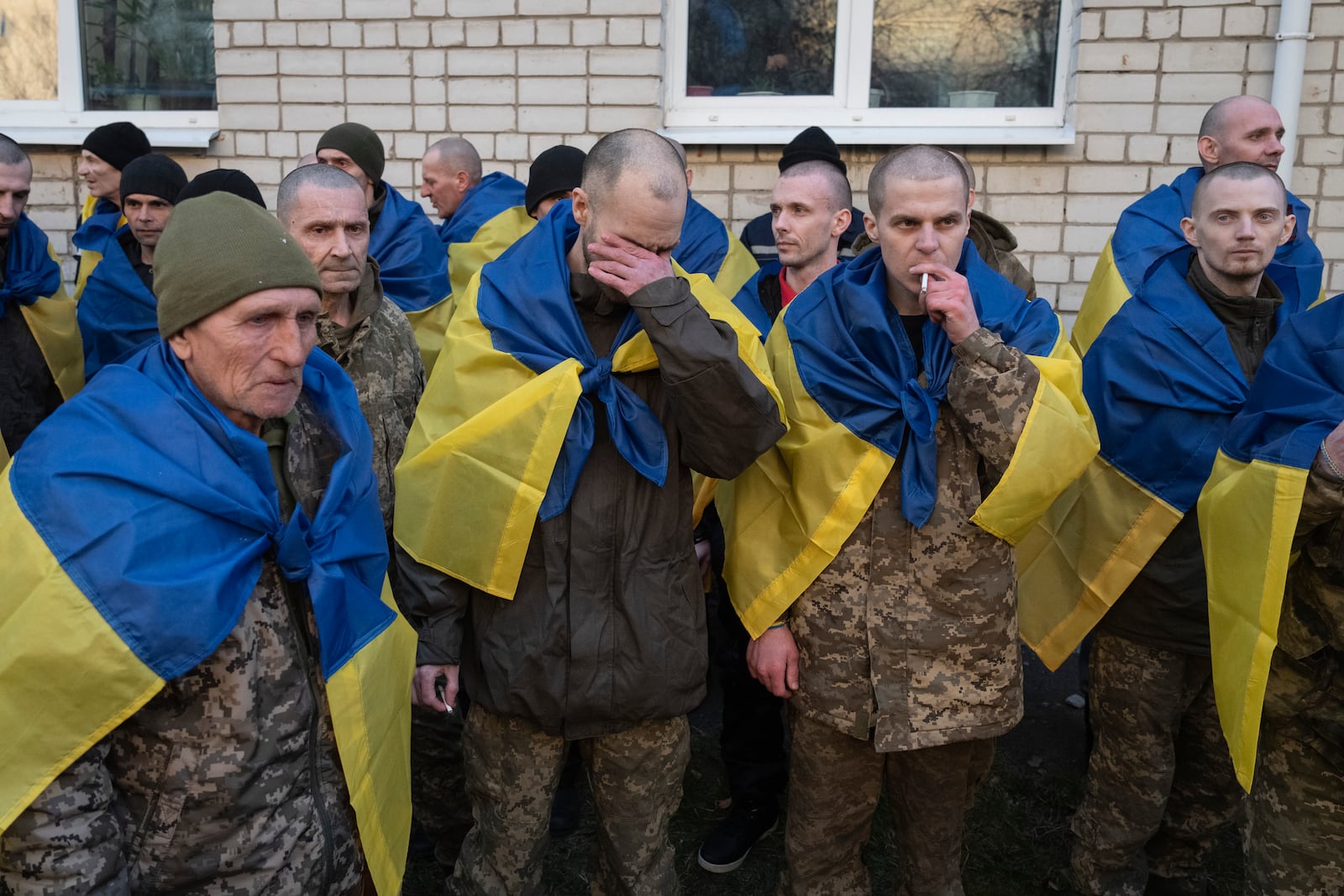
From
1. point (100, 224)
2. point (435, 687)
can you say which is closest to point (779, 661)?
point (435, 687)

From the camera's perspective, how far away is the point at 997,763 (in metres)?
4.28

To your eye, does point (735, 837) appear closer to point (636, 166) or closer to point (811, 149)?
point (636, 166)

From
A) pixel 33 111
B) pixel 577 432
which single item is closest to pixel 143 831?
pixel 577 432

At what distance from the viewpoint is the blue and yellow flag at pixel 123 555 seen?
1.72 meters

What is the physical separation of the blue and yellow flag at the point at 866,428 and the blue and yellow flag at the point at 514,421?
20cm

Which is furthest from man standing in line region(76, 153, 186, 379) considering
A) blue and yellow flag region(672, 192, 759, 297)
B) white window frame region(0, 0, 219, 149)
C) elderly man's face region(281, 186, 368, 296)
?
white window frame region(0, 0, 219, 149)

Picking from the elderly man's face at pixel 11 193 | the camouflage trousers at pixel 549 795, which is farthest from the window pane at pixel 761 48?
the camouflage trousers at pixel 549 795

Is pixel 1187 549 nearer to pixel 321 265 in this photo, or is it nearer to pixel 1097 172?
pixel 321 265

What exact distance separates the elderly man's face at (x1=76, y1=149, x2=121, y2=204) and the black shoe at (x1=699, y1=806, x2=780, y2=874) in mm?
4013

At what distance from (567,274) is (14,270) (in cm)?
294

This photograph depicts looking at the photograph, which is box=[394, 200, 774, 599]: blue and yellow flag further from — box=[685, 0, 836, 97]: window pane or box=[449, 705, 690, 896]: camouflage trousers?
box=[685, 0, 836, 97]: window pane

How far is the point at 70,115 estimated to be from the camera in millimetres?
6637

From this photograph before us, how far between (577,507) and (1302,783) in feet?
5.79

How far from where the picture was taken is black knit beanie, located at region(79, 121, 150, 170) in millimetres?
5246
